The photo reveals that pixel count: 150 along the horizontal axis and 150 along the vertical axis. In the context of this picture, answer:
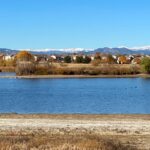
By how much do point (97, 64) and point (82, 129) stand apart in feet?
489

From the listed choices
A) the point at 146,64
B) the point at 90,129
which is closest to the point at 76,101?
the point at 90,129

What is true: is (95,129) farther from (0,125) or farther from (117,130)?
(0,125)

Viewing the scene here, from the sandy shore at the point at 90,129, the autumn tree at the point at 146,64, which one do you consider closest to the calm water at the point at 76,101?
the sandy shore at the point at 90,129

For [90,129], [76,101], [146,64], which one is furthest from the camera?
[146,64]

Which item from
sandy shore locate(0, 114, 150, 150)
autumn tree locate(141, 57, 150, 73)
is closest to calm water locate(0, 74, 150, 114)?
sandy shore locate(0, 114, 150, 150)

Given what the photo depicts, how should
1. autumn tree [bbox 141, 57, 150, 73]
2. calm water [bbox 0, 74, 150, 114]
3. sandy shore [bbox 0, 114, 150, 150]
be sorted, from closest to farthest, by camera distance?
sandy shore [bbox 0, 114, 150, 150], calm water [bbox 0, 74, 150, 114], autumn tree [bbox 141, 57, 150, 73]

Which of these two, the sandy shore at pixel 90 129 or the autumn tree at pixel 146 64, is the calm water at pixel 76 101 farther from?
the autumn tree at pixel 146 64

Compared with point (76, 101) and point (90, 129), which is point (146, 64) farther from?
point (90, 129)

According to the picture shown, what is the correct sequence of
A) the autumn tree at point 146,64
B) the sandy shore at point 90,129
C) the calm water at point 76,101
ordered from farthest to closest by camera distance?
the autumn tree at point 146,64, the calm water at point 76,101, the sandy shore at point 90,129

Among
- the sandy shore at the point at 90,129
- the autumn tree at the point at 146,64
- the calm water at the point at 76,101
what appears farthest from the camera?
the autumn tree at the point at 146,64

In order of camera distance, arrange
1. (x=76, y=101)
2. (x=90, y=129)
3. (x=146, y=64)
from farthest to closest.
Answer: (x=146, y=64), (x=76, y=101), (x=90, y=129)

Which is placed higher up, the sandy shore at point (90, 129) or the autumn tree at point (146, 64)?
the sandy shore at point (90, 129)

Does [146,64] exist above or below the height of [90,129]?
below

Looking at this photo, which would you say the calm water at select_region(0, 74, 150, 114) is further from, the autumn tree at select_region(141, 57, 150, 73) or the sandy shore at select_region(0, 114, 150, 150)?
the autumn tree at select_region(141, 57, 150, 73)
